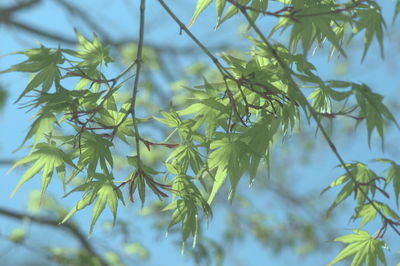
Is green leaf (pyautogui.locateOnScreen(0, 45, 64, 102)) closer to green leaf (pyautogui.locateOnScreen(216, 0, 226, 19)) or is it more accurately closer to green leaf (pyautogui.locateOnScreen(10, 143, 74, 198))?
green leaf (pyautogui.locateOnScreen(10, 143, 74, 198))

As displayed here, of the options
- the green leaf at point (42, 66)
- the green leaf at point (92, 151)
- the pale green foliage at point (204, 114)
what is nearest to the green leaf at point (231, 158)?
the pale green foliage at point (204, 114)

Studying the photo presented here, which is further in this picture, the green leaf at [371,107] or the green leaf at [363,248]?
the green leaf at [363,248]

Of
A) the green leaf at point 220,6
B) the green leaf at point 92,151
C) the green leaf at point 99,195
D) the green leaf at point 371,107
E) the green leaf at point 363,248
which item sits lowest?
the green leaf at point 363,248

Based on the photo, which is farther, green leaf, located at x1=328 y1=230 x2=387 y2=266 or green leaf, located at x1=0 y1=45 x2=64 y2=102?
green leaf, located at x1=328 y1=230 x2=387 y2=266

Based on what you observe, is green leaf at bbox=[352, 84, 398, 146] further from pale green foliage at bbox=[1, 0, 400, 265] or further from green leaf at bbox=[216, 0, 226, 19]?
green leaf at bbox=[216, 0, 226, 19]

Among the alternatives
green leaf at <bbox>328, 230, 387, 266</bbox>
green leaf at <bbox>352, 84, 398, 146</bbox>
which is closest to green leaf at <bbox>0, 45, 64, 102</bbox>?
green leaf at <bbox>352, 84, 398, 146</bbox>

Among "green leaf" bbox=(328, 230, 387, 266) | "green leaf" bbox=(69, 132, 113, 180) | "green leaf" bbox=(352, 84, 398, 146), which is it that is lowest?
"green leaf" bbox=(328, 230, 387, 266)

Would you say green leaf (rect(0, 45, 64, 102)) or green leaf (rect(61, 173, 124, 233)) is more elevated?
green leaf (rect(0, 45, 64, 102))

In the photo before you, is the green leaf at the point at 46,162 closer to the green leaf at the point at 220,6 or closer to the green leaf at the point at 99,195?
the green leaf at the point at 99,195

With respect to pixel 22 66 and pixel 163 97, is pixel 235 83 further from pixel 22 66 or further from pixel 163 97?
pixel 163 97

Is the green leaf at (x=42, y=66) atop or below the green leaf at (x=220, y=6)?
below

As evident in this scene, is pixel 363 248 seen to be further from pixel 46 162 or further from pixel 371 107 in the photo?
pixel 46 162

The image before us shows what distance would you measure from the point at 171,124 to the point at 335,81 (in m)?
0.32

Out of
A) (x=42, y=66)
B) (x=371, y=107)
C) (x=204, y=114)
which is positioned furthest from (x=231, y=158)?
(x=42, y=66)
